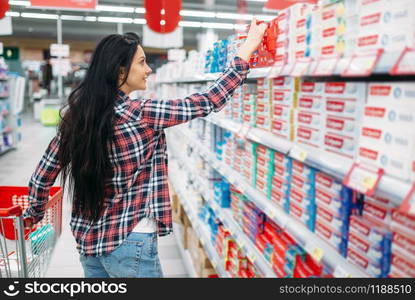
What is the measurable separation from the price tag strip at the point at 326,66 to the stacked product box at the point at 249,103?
0.96 meters

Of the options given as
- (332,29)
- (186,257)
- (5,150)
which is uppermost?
(332,29)

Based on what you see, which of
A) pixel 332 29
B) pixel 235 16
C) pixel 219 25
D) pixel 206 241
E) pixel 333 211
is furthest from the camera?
pixel 219 25

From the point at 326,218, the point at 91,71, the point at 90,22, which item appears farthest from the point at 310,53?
the point at 90,22

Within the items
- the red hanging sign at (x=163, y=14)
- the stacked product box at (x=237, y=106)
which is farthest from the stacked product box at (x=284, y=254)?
the red hanging sign at (x=163, y=14)

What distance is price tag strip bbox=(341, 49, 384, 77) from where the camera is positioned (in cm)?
124

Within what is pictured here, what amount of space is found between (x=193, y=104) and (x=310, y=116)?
50 cm

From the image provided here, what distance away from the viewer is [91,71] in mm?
1832

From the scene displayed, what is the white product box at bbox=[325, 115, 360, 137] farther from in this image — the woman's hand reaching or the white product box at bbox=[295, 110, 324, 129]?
the woman's hand reaching

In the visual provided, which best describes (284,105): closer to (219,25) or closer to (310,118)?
(310,118)

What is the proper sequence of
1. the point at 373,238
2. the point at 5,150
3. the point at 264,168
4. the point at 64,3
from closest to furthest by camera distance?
the point at 373,238
the point at 264,168
the point at 64,3
the point at 5,150

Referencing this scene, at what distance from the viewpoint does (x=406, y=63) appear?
1120 millimetres

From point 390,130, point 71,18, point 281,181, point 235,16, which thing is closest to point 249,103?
point 281,181

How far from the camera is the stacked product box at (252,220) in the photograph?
2465 mm

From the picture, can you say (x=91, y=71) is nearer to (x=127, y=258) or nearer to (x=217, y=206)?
(x=127, y=258)
